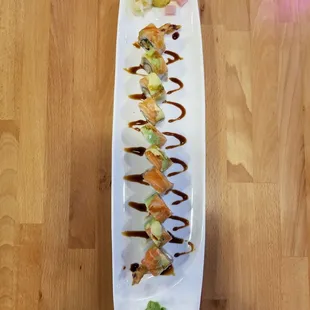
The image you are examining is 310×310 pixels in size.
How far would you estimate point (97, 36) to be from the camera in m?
1.24

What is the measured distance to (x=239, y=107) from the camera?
1226 mm

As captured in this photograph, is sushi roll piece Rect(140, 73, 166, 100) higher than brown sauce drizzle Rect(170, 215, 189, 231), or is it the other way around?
sushi roll piece Rect(140, 73, 166, 100)

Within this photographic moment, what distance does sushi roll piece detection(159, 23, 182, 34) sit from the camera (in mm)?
1149

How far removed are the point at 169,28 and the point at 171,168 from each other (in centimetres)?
40

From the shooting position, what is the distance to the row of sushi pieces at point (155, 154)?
1055mm

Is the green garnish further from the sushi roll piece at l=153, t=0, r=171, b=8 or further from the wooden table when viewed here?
the sushi roll piece at l=153, t=0, r=171, b=8

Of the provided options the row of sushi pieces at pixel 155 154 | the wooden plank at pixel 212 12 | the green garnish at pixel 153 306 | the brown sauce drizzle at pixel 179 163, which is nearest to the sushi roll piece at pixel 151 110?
the row of sushi pieces at pixel 155 154

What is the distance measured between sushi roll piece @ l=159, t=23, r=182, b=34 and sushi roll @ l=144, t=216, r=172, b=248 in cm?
53

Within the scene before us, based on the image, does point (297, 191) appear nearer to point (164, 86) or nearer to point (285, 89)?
point (285, 89)

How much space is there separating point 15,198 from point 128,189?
0.34 metres

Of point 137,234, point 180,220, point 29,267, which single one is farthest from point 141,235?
point 29,267

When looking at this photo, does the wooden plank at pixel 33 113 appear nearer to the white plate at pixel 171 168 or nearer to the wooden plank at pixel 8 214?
the wooden plank at pixel 8 214

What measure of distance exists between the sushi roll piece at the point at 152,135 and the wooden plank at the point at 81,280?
0.36 metres

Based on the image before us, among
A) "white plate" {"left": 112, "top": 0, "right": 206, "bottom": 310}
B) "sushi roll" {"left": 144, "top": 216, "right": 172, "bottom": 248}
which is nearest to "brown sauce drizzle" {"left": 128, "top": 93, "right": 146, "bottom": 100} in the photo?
"white plate" {"left": 112, "top": 0, "right": 206, "bottom": 310}
